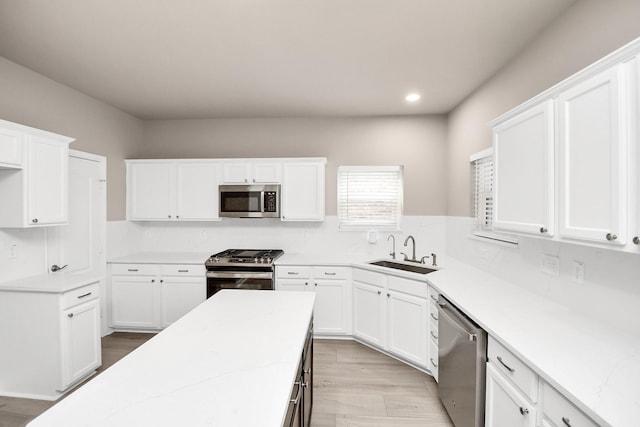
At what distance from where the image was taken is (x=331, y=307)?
350cm

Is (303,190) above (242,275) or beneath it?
above

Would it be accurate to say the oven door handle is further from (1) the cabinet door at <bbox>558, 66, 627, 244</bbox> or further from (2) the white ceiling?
(1) the cabinet door at <bbox>558, 66, 627, 244</bbox>

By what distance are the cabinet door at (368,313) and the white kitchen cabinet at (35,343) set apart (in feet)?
8.91

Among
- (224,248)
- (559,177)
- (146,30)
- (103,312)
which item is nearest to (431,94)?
(559,177)

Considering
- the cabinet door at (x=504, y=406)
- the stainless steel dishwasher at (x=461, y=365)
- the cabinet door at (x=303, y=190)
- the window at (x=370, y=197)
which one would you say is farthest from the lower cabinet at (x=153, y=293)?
the cabinet door at (x=504, y=406)

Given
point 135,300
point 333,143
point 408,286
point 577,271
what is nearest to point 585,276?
point 577,271

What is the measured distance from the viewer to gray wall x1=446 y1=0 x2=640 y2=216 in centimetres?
156

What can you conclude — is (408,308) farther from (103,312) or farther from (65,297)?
(103,312)

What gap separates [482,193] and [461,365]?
179 centimetres

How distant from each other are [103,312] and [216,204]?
1.86 meters

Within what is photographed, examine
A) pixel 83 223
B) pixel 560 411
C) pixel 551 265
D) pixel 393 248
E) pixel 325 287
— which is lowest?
pixel 325 287

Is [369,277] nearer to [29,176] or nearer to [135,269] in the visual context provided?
[135,269]

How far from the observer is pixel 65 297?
2436 mm

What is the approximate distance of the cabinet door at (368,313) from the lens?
3.17 meters
